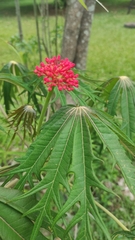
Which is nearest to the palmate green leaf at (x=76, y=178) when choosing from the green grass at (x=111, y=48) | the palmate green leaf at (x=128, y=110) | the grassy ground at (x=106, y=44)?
the palmate green leaf at (x=128, y=110)

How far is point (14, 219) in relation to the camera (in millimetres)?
562

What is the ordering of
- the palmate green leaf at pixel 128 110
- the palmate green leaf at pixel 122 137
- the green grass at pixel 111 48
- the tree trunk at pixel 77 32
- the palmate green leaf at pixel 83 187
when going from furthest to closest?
the green grass at pixel 111 48 < the tree trunk at pixel 77 32 < the palmate green leaf at pixel 128 110 < the palmate green leaf at pixel 122 137 < the palmate green leaf at pixel 83 187

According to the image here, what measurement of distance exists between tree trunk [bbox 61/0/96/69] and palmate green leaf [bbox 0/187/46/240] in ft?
6.34

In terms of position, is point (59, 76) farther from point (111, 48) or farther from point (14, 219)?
point (111, 48)

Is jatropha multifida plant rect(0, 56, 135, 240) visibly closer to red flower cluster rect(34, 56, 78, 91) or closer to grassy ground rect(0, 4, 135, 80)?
red flower cluster rect(34, 56, 78, 91)

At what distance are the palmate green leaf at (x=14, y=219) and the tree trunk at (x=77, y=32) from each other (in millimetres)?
1934

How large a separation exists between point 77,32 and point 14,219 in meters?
2.01

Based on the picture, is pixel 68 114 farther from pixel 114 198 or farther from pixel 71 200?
pixel 114 198

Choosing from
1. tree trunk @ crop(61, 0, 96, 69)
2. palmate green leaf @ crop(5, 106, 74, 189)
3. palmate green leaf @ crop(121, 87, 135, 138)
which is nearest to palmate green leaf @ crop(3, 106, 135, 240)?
palmate green leaf @ crop(5, 106, 74, 189)

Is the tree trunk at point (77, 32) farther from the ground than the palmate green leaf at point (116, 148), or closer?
farther from the ground

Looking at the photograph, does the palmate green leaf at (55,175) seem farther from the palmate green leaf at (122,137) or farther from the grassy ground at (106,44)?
the grassy ground at (106,44)

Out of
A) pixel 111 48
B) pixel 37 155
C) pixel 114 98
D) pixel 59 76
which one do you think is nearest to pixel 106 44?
pixel 111 48

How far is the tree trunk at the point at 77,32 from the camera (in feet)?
7.68

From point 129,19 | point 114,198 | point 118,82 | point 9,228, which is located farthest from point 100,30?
point 9,228
